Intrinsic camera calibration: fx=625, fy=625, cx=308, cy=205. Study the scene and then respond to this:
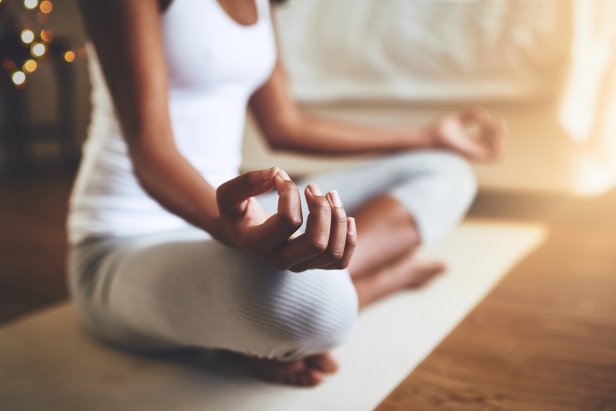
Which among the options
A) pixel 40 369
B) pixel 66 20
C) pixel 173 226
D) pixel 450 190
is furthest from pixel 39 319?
pixel 66 20

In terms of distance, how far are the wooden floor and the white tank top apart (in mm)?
350

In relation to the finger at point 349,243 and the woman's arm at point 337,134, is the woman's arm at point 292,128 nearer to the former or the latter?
the woman's arm at point 337,134

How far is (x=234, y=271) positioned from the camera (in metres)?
0.62

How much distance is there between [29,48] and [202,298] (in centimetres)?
91

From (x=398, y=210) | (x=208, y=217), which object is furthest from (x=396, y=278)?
(x=208, y=217)

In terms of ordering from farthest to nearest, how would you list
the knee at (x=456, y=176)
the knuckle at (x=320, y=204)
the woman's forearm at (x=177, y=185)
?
the knee at (x=456, y=176), the woman's forearm at (x=177, y=185), the knuckle at (x=320, y=204)

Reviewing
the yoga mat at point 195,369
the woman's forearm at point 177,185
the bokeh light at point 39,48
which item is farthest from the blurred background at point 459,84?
the woman's forearm at point 177,185

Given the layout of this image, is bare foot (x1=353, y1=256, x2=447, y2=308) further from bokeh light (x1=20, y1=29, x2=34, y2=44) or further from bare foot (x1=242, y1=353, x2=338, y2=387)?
bokeh light (x1=20, y1=29, x2=34, y2=44)

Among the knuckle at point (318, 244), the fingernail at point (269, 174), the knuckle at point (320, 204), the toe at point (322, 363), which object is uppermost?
the fingernail at point (269, 174)

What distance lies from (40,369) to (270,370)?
1.01 feet

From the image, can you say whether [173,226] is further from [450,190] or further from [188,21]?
[450,190]

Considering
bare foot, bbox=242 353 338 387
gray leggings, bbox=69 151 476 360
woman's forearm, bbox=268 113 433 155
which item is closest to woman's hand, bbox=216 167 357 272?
gray leggings, bbox=69 151 476 360

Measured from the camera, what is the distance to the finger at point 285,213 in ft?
1.53

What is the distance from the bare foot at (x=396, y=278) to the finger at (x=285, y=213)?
1.58ft
